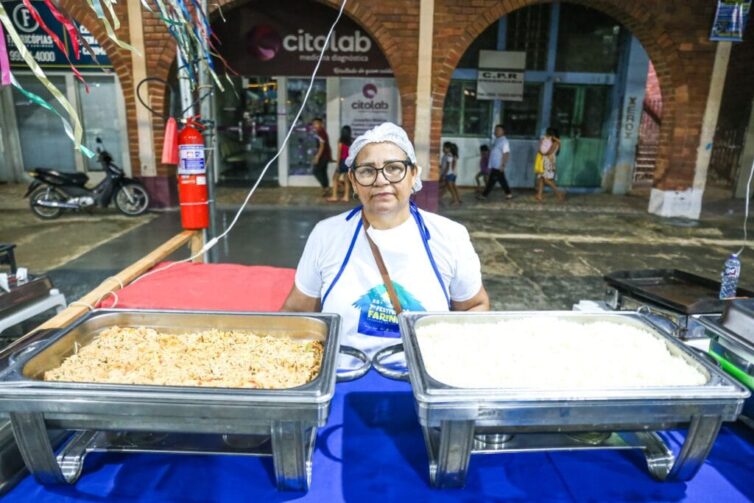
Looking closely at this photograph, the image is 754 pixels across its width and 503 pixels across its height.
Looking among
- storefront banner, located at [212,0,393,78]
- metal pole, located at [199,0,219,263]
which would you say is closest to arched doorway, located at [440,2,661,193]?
storefront banner, located at [212,0,393,78]

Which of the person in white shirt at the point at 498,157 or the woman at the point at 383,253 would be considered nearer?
the woman at the point at 383,253

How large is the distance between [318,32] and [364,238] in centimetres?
813

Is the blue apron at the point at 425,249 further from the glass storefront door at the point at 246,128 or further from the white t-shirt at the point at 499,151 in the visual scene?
the glass storefront door at the point at 246,128

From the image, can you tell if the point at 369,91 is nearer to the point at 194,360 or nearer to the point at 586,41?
the point at 586,41

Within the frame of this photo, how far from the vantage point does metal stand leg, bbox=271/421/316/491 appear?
3.90ft

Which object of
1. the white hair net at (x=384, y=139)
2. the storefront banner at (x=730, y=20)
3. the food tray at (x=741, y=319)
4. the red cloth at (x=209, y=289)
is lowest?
the red cloth at (x=209, y=289)

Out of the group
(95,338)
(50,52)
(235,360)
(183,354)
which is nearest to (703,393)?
(235,360)

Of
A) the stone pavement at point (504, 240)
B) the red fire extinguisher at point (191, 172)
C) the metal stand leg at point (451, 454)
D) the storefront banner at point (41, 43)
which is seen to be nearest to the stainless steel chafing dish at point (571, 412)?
the metal stand leg at point (451, 454)

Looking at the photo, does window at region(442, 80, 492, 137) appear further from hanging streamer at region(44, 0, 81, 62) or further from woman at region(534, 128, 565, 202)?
hanging streamer at region(44, 0, 81, 62)

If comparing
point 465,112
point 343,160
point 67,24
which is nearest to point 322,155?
point 343,160

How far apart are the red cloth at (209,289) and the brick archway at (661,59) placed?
5927 mm

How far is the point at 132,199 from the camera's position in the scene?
8750 millimetres

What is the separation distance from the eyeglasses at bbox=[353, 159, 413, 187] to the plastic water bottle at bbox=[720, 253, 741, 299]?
1.66 m

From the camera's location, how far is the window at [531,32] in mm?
12211
